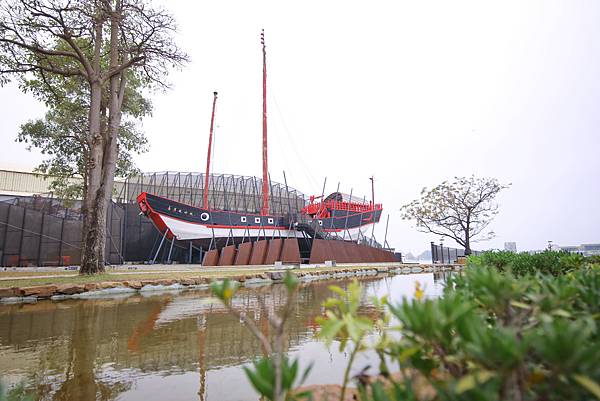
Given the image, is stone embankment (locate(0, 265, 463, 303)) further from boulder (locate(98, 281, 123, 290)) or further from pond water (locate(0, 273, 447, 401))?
pond water (locate(0, 273, 447, 401))

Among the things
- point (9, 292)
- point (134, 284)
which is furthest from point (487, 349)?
point (134, 284)

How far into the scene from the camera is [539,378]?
936mm

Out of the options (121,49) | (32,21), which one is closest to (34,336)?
(32,21)

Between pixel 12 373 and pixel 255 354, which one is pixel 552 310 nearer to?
pixel 255 354

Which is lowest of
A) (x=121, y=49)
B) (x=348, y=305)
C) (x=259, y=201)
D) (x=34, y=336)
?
(x=34, y=336)

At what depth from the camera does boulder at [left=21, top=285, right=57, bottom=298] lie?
762cm

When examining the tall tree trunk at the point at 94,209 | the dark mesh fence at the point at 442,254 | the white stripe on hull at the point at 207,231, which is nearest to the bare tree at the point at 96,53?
the tall tree trunk at the point at 94,209

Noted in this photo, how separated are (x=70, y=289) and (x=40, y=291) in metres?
0.60

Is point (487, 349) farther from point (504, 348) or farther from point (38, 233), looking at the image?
point (38, 233)

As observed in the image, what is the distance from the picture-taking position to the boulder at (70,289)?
7988 mm

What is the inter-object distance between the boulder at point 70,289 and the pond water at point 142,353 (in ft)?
6.78

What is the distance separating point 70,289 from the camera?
8070 millimetres

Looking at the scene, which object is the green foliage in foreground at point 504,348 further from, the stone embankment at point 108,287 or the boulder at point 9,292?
the boulder at point 9,292

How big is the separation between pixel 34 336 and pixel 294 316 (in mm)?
3585
